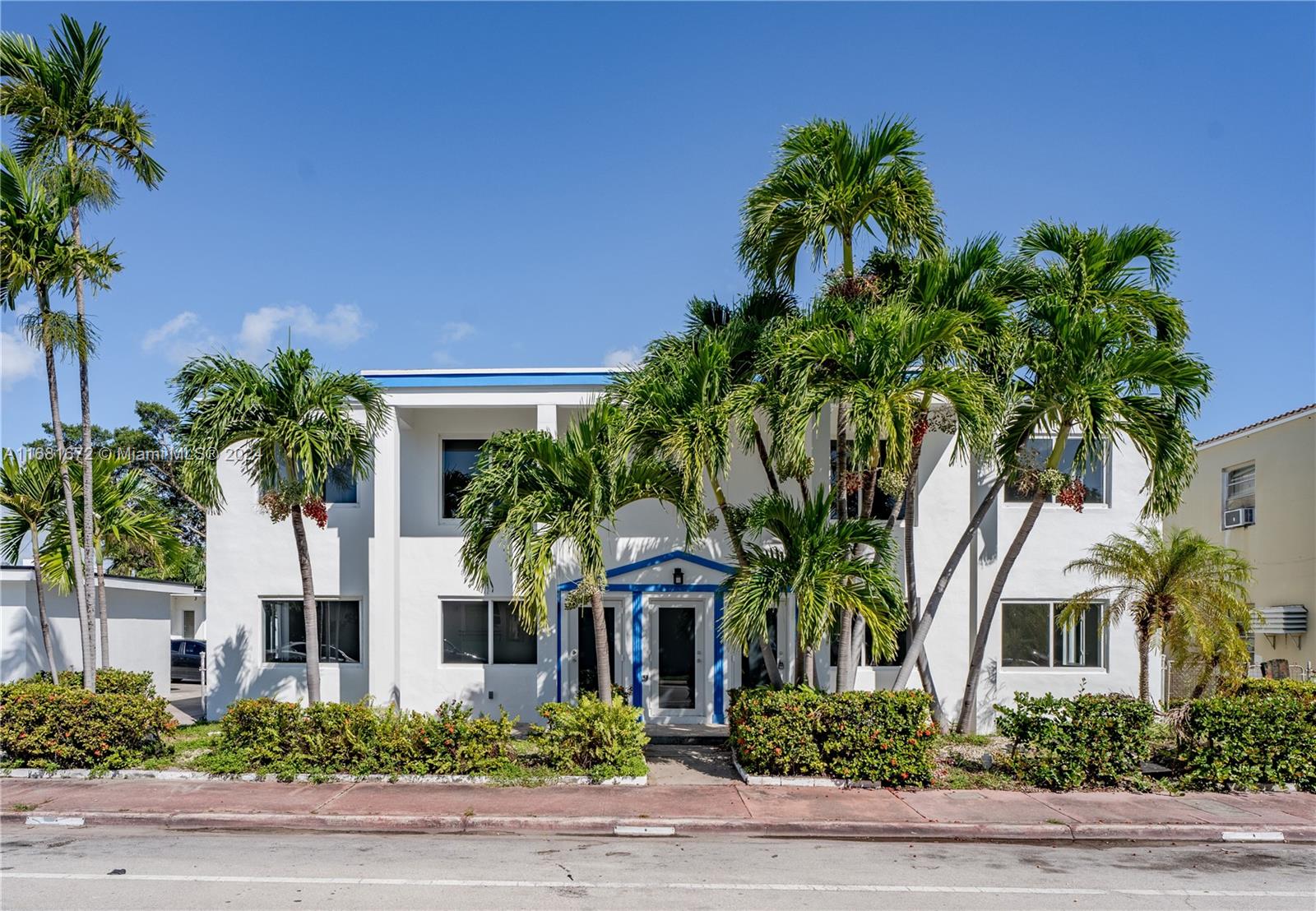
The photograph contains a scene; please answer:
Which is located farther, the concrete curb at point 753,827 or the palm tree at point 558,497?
the palm tree at point 558,497

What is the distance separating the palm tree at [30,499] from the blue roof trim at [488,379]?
16.8 ft

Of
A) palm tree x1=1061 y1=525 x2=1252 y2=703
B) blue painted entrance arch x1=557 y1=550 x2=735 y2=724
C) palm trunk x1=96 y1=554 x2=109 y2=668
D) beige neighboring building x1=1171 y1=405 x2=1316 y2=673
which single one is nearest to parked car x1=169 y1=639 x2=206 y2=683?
palm trunk x1=96 y1=554 x2=109 y2=668

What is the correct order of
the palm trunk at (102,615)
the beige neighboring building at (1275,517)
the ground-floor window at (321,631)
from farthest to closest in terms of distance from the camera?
the beige neighboring building at (1275,517) → the ground-floor window at (321,631) → the palm trunk at (102,615)

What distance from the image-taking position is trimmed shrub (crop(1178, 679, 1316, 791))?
11.6m

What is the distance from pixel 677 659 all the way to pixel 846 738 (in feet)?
14.6

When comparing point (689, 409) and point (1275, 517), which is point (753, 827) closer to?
point (689, 409)

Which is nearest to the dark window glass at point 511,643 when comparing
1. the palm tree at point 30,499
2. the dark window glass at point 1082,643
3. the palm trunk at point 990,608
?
the palm tree at point 30,499

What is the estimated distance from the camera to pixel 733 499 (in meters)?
16.4

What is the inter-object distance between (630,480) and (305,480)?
4.20 meters

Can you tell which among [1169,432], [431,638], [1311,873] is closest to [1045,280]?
[1169,432]

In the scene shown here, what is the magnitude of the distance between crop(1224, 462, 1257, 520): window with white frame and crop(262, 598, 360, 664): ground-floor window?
61.4 feet

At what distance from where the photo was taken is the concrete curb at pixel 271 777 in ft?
37.9

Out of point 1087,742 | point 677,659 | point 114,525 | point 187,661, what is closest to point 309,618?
point 114,525

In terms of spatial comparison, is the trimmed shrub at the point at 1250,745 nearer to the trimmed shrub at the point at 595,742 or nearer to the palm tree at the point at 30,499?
the trimmed shrub at the point at 595,742
